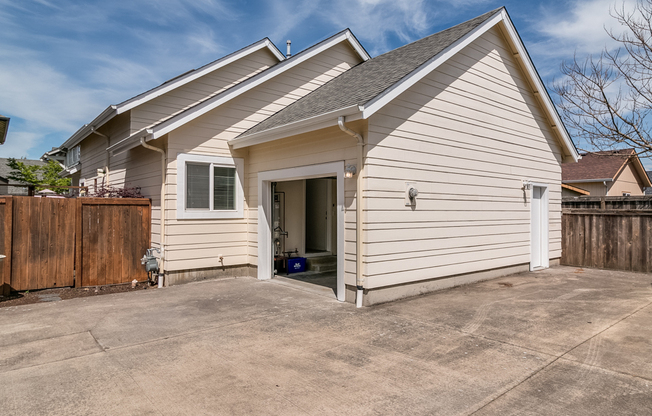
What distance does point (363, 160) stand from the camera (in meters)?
6.02

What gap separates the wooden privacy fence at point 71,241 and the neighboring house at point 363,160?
0.58m

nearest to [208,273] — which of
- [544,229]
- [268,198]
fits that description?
[268,198]

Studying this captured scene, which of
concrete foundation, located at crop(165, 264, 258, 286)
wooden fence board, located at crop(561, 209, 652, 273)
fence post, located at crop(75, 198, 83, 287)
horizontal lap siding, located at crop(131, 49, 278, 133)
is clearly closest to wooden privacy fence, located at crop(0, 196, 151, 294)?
fence post, located at crop(75, 198, 83, 287)

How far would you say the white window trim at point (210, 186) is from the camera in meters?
7.86

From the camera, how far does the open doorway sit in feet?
30.7

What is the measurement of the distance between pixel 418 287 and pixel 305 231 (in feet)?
13.8

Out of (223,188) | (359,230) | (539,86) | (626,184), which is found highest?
(539,86)

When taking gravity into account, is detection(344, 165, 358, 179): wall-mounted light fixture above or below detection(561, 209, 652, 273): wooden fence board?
above

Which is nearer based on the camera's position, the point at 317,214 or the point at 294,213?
the point at 294,213

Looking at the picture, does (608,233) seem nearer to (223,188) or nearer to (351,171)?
(351,171)

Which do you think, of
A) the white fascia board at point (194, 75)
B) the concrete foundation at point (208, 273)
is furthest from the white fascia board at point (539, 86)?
the concrete foundation at point (208, 273)

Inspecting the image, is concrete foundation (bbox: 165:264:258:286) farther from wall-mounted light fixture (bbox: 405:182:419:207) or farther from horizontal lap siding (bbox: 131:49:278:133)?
wall-mounted light fixture (bbox: 405:182:419:207)

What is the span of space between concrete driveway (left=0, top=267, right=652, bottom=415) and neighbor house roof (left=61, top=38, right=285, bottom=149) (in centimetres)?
428

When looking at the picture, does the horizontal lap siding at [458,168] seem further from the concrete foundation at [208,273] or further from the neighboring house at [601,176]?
the neighboring house at [601,176]
